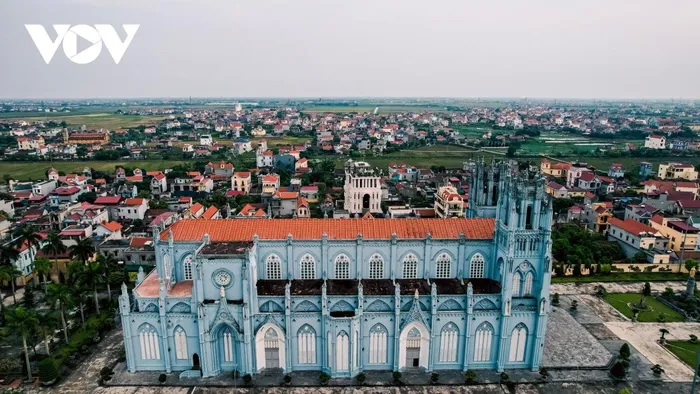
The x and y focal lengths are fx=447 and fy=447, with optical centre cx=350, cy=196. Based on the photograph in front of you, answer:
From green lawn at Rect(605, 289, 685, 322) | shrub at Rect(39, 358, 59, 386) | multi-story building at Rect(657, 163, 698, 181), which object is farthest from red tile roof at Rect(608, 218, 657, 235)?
shrub at Rect(39, 358, 59, 386)

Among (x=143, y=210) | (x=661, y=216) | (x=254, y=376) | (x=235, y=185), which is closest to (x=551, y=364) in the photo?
(x=254, y=376)

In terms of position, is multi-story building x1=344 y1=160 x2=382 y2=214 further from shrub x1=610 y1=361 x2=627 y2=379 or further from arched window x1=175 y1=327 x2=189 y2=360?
shrub x1=610 y1=361 x2=627 y2=379

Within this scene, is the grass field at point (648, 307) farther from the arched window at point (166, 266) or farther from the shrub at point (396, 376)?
the arched window at point (166, 266)

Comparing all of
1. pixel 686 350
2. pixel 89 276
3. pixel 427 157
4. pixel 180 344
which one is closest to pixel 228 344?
pixel 180 344

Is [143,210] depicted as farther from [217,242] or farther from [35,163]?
[35,163]

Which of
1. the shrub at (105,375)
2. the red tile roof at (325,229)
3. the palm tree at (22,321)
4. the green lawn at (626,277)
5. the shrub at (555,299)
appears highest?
the red tile roof at (325,229)

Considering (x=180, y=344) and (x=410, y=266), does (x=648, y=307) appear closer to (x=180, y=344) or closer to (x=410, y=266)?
(x=410, y=266)

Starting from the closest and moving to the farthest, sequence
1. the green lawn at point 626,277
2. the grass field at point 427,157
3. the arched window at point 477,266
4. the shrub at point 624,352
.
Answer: the shrub at point 624,352
the arched window at point 477,266
the green lawn at point 626,277
the grass field at point 427,157

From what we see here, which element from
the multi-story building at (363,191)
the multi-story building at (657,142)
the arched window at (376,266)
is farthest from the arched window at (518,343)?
the multi-story building at (657,142)
